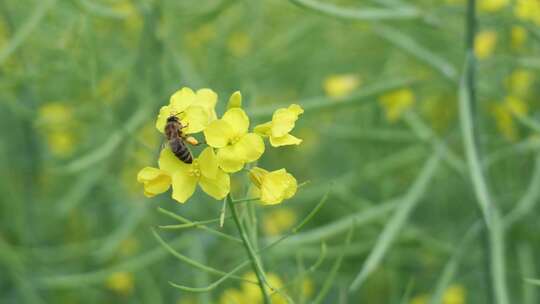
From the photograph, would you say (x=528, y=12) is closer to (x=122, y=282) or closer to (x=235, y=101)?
(x=235, y=101)

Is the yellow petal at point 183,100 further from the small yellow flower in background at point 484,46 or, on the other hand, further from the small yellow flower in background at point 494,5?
the small yellow flower in background at point 484,46

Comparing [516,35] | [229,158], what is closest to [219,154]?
[229,158]

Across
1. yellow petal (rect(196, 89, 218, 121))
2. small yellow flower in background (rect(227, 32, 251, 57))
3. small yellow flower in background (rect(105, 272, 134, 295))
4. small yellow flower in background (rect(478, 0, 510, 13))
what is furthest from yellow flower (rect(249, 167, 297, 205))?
small yellow flower in background (rect(227, 32, 251, 57))

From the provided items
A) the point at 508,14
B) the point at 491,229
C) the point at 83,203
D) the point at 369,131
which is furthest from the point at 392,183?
the point at 83,203

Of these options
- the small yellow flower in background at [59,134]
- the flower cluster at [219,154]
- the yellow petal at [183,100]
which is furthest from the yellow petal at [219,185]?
the small yellow flower in background at [59,134]

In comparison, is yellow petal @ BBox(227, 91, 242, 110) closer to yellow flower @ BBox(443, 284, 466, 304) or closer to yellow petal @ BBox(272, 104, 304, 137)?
yellow petal @ BBox(272, 104, 304, 137)
